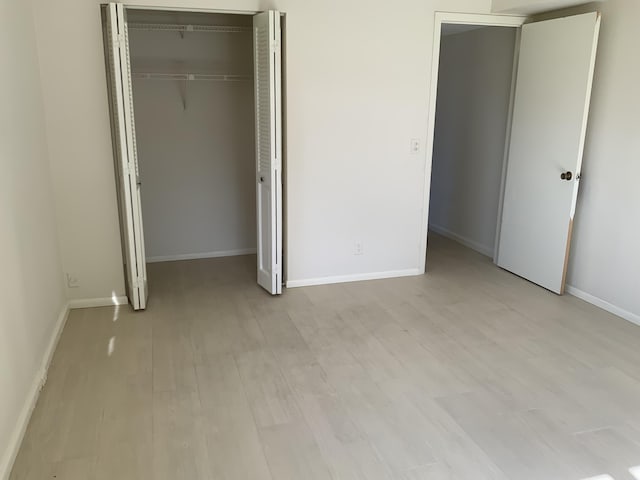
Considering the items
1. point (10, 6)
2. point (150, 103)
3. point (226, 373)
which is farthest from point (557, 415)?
point (150, 103)

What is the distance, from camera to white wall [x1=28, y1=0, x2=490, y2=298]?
3.62 m

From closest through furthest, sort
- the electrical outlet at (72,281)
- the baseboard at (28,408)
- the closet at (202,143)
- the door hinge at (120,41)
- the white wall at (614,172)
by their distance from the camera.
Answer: the baseboard at (28,408) → the door hinge at (120,41) → the white wall at (614,172) → the electrical outlet at (72,281) → the closet at (202,143)

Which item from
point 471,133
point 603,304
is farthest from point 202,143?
point 603,304

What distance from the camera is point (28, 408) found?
2.59 m

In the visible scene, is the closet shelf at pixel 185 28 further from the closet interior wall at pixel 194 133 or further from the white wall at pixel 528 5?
the white wall at pixel 528 5

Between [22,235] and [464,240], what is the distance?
4.30 meters

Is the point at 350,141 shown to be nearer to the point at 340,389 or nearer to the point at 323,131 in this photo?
the point at 323,131

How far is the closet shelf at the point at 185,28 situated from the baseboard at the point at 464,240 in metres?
3.08

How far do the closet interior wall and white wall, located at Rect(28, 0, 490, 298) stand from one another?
3.46ft

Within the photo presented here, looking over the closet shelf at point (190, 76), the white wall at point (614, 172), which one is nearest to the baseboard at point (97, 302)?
the closet shelf at point (190, 76)

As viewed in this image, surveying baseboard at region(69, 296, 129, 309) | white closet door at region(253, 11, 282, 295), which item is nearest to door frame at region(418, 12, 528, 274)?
white closet door at region(253, 11, 282, 295)

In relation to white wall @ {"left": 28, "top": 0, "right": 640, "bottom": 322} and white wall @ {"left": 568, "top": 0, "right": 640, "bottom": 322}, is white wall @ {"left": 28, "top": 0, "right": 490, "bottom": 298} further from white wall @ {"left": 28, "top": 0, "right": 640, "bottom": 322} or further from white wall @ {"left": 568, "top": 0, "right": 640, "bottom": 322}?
white wall @ {"left": 568, "top": 0, "right": 640, "bottom": 322}

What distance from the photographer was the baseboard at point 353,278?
444 cm

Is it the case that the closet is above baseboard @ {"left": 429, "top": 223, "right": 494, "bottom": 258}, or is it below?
above
